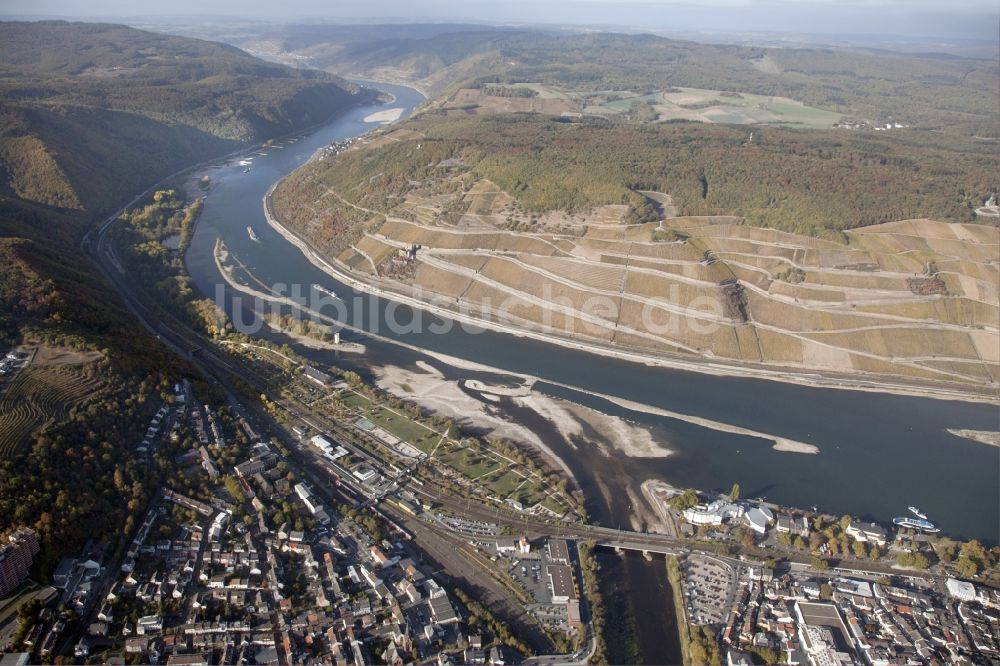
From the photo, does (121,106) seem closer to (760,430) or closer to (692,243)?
(692,243)

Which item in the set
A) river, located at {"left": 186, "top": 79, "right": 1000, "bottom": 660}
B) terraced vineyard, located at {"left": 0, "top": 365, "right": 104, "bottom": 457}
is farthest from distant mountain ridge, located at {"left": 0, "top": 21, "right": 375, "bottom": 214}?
terraced vineyard, located at {"left": 0, "top": 365, "right": 104, "bottom": 457}

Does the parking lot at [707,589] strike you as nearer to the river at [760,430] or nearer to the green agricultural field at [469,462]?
the river at [760,430]

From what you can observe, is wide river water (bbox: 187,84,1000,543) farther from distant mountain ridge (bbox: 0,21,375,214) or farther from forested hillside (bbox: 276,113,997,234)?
distant mountain ridge (bbox: 0,21,375,214)

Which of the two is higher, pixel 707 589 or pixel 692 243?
pixel 692 243

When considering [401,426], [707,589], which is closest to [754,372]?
[707,589]

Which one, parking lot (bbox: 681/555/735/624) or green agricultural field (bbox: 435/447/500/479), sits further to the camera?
green agricultural field (bbox: 435/447/500/479)

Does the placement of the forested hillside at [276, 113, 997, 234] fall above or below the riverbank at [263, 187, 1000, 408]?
above
